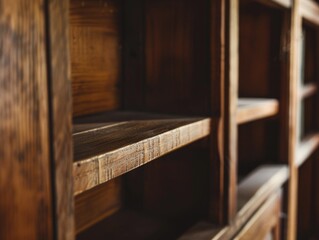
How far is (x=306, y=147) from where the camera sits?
2219 millimetres

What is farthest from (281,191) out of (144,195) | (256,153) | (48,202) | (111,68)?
(48,202)

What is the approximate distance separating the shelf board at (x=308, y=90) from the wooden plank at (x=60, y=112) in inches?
72.2

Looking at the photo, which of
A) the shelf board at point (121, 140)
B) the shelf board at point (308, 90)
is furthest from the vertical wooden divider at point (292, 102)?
the shelf board at point (121, 140)

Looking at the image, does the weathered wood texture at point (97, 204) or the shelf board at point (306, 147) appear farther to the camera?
the shelf board at point (306, 147)

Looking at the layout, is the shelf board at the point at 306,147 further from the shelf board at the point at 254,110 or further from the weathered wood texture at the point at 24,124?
the weathered wood texture at the point at 24,124

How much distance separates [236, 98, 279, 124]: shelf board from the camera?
4.39ft

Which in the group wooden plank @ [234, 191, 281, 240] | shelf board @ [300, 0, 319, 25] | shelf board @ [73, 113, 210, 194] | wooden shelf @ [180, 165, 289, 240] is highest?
shelf board @ [300, 0, 319, 25]

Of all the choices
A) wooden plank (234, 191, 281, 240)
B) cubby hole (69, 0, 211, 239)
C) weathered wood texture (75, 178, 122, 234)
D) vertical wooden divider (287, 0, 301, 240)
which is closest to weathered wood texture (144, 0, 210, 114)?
cubby hole (69, 0, 211, 239)

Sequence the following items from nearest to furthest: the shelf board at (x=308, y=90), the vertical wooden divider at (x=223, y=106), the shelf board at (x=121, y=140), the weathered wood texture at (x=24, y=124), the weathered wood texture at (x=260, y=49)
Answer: the weathered wood texture at (x=24, y=124)
the shelf board at (x=121, y=140)
the vertical wooden divider at (x=223, y=106)
the weathered wood texture at (x=260, y=49)
the shelf board at (x=308, y=90)

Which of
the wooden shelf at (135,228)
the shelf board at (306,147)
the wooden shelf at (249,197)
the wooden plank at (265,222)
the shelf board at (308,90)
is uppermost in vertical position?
the shelf board at (308,90)

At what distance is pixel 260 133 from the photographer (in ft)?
6.17

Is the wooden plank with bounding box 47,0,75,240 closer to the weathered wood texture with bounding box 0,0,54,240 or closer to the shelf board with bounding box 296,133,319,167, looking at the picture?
the weathered wood texture with bounding box 0,0,54,240

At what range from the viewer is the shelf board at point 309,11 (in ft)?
6.44

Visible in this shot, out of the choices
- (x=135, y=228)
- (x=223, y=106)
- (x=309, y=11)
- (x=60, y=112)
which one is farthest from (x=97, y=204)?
(x=309, y=11)
